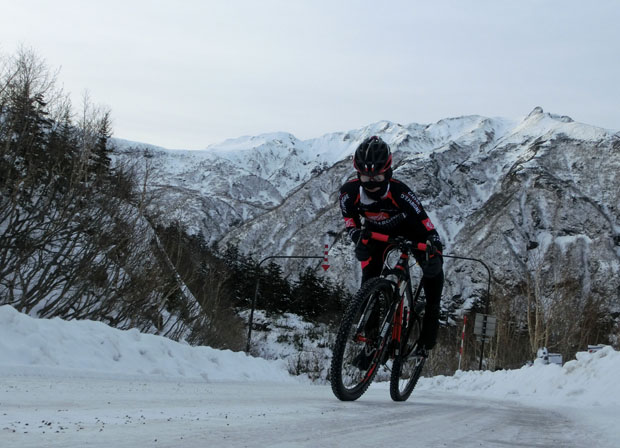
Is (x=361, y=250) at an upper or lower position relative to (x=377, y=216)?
lower

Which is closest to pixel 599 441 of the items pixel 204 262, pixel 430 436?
pixel 430 436

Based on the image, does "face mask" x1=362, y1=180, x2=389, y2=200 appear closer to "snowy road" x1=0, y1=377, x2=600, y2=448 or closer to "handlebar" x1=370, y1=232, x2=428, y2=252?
"handlebar" x1=370, y1=232, x2=428, y2=252

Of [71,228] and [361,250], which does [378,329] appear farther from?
[71,228]

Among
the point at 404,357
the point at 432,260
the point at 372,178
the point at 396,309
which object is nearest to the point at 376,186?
the point at 372,178

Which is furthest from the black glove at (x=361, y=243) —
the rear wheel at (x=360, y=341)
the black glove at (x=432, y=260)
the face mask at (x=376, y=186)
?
the black glove at (x=432, y=260)

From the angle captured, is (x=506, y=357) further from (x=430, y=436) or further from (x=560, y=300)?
(x=430, y=436)

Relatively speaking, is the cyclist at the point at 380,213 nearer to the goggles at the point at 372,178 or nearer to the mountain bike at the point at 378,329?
the goggles at the point at 372,178

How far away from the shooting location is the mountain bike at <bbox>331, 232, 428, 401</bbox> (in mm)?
5379

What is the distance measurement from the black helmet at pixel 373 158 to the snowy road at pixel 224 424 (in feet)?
7.34

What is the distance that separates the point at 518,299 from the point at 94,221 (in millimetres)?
43548

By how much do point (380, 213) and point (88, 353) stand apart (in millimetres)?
4574

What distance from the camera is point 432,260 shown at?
5.80m

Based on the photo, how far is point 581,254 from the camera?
158875 millimetres

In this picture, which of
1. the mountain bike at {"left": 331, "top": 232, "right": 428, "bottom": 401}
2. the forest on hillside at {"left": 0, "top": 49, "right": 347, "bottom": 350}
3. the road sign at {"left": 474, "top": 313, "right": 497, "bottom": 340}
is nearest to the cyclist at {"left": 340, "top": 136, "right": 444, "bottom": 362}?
the mountain bike at {"left": 331, "top": 232, "right": 428, "bottom": 401}
